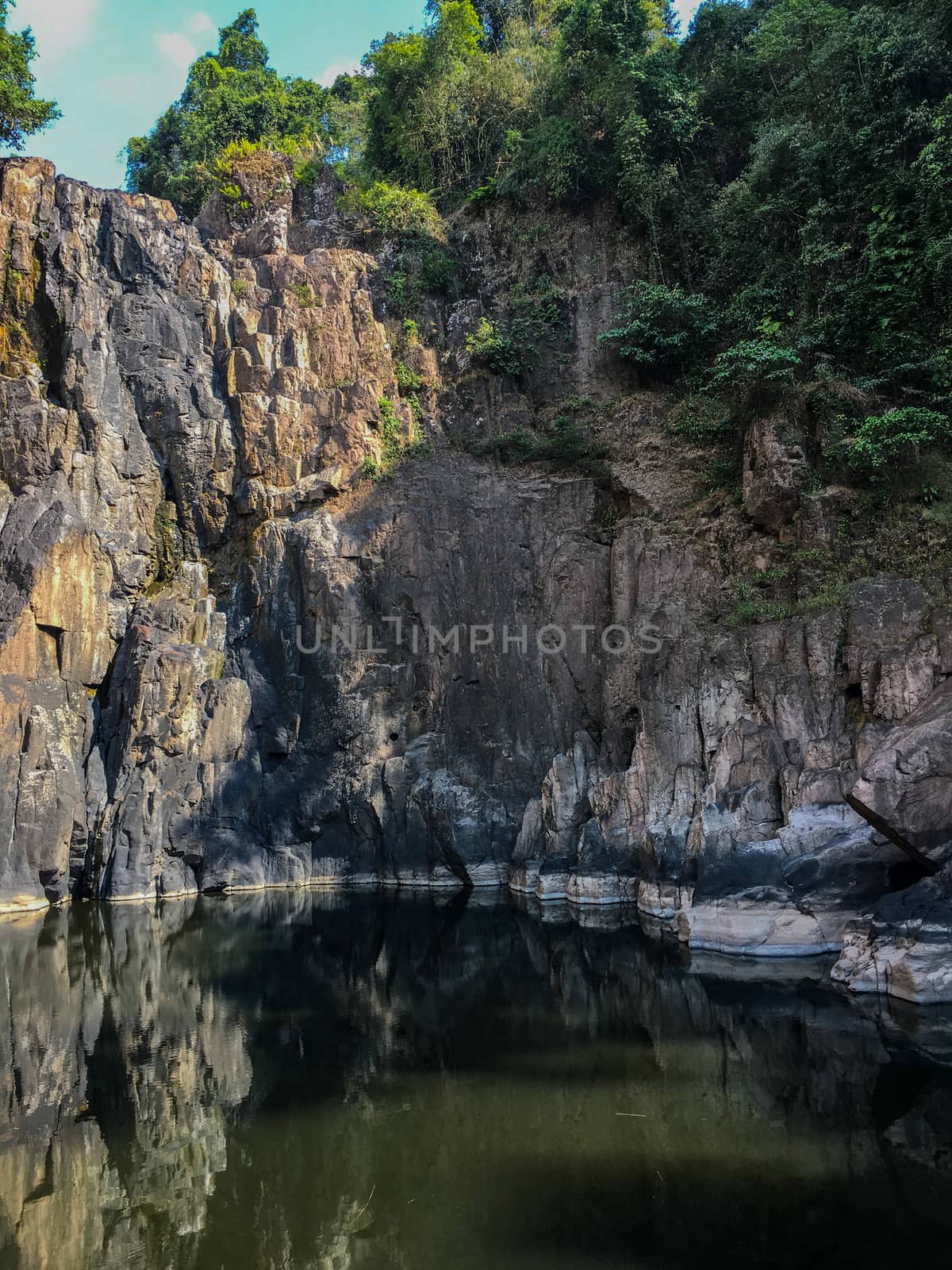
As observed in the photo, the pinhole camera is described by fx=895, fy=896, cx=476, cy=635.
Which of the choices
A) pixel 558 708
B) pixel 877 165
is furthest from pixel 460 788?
pixel 877 165

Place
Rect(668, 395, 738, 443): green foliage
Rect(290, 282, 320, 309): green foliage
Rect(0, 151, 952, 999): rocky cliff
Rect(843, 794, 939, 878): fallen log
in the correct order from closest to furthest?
Rect(843, 794, 939, 878): fallen log
Rect(0, 151, 952, 999): rocky cliff
Rect(668, 395, 738, 443): green foliage
Rect(290, 282, 320, 309): green foliage

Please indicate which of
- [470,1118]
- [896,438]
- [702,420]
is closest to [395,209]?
[702,420]

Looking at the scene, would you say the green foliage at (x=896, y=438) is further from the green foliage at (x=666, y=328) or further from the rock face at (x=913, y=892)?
the green foliage at (x=666, y=328)

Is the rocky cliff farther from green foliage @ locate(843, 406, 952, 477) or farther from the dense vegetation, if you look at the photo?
the dense vegetation

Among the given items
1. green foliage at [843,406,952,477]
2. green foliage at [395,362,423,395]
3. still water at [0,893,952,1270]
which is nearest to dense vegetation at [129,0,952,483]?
green foliage at [843,406,952,477]

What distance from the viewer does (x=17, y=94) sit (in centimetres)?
2877

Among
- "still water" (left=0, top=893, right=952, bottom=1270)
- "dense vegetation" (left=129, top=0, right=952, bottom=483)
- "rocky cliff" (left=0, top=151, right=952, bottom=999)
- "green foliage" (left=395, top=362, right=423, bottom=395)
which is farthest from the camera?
"green foliage" (left=395, top=362, right=423, bottom=395)

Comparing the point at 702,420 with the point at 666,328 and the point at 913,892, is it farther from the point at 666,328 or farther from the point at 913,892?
the point at 913,892

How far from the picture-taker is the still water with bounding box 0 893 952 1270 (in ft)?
19.9

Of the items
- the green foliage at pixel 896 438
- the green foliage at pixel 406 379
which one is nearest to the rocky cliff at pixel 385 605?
the green foliage at pixel 406 379

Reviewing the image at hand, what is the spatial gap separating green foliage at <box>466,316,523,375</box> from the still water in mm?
20590

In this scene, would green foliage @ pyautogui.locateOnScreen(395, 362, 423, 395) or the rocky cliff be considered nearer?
the rocky cliff

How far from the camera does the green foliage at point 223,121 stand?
114 feet

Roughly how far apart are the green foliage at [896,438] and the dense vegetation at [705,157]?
0.18ft
